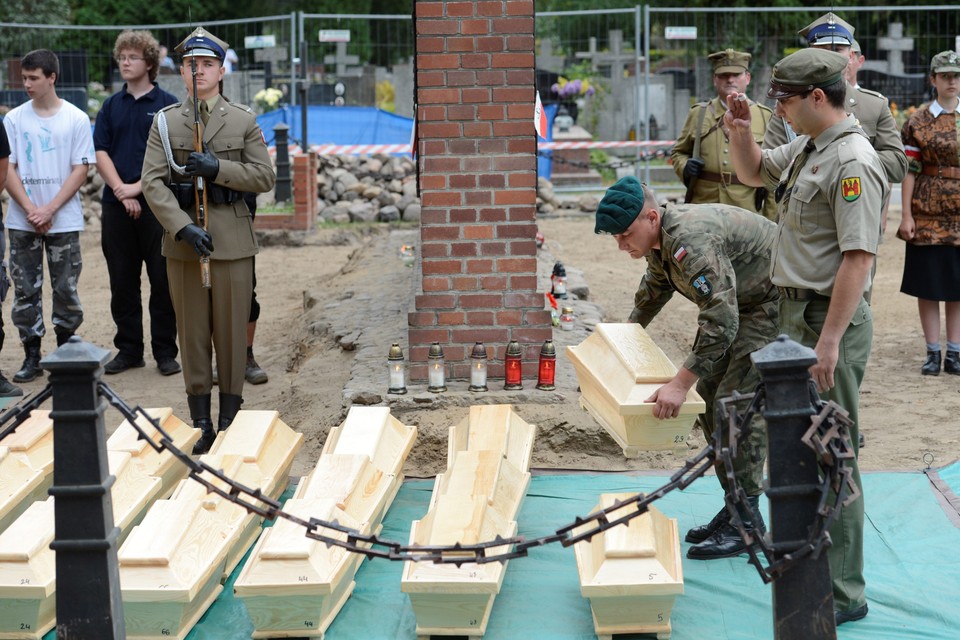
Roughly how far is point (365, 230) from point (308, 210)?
0.86 metres

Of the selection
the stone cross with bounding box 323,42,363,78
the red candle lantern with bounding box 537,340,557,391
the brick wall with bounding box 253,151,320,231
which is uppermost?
the stone cross with bounding box 323,42,363,78

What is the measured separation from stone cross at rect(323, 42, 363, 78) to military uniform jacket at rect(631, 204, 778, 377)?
48.9 ft

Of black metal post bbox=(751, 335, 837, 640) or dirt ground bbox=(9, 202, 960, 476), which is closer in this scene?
black metal post bbox=(751, 335, 837, 640)

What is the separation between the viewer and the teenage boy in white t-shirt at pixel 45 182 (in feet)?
23.7

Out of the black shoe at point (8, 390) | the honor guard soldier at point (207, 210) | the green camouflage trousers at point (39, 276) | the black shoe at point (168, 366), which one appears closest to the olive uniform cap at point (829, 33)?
the honor guard soldier at point (207, 210)

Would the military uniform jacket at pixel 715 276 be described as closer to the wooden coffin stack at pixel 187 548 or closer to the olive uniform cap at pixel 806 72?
the olive uniform cap at pixel 806 72

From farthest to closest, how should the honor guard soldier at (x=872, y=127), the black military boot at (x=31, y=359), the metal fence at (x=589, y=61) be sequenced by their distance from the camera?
the metal fence at (x=589, y=61) → the black military boot at (x=31, y=359) → the honor guard soldier at (x=872, y=127)

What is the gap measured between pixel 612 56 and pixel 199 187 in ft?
47.5

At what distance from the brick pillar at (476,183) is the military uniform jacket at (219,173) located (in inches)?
33.5

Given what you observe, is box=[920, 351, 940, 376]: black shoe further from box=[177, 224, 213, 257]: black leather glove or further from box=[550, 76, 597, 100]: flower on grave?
box=[550, 76, 597, 100]: flower on grave

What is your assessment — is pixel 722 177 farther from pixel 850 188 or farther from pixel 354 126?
pixel 354 126

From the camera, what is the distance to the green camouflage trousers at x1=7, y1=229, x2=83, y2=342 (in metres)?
7.30

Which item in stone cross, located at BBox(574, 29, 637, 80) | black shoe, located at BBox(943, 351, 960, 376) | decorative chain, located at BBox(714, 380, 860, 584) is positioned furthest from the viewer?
stone cross, located at BBox(574, 29, 637, 80)

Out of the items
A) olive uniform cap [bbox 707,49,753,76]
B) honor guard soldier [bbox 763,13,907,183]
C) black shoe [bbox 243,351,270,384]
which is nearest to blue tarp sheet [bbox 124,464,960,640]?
honor guard soldier [bbox 763,13,907,183]
